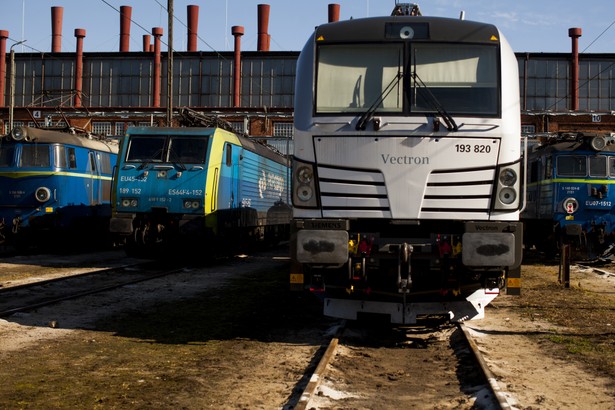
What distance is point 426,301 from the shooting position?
348 inches

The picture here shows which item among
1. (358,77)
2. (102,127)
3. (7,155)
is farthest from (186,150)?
(102,127)

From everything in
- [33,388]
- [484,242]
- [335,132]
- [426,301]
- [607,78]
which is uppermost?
[607,78]

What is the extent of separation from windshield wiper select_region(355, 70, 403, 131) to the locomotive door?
16.8m

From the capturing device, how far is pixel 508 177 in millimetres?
8320

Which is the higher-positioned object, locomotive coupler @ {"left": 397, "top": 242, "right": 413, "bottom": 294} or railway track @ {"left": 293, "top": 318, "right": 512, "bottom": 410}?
locomotive coupler @ {"left": 397, "top": 242, "right": 413, "bottom": 294}

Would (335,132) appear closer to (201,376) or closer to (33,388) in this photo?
(201,376)

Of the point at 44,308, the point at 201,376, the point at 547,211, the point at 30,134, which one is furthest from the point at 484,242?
the point at 30,134

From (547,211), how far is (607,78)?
33288mm

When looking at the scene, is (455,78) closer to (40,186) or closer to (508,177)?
(508,177)

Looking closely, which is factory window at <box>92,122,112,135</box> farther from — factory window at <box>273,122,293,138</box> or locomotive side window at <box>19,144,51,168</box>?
locomotive side window at <box>19,144,51,168</box>

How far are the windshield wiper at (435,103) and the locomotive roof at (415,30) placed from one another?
0.51 meters

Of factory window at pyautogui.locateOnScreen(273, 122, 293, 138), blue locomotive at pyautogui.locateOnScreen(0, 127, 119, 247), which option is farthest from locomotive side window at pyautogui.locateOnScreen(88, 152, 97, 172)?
factory window at pyautogui.locateOnScreen(273, 122, 293, 138)

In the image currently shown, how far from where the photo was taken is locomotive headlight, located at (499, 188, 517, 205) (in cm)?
829

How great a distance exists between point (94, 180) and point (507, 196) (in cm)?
1799
